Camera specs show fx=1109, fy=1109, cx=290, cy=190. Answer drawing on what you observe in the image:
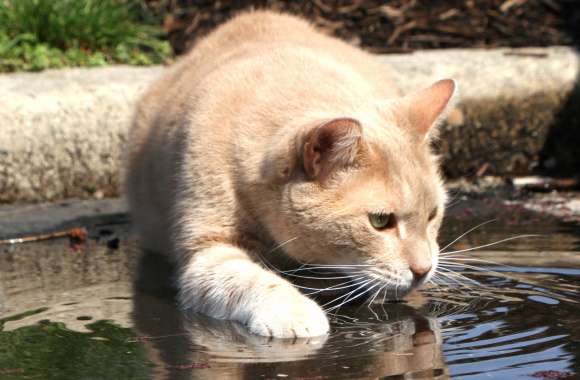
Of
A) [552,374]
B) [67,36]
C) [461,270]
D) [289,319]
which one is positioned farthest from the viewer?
[67,36]

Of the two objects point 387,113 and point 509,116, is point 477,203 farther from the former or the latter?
point 387,113

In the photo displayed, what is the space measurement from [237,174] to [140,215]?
3.93 feet

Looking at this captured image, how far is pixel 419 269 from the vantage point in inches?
161

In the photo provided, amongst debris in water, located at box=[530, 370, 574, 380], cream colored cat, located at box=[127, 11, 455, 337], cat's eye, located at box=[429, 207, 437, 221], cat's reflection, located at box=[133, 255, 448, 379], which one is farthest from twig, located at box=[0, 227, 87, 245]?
debris in water, located at box=[530, 370, 574, 380]

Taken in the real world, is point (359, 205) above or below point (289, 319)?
above

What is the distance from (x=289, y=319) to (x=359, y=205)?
21.5 inches

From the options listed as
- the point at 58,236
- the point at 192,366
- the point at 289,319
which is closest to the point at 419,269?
the point at 289,319

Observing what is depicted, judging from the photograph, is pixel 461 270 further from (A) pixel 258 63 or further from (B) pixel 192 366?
(B) pixel 192 366

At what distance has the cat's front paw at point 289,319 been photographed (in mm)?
3832

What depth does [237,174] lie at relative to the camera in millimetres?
4477

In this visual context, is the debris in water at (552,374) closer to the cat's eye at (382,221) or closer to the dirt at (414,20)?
the cat's eye at (382,221)

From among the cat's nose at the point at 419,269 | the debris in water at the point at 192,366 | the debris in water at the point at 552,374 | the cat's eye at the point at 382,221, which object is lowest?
the debris in water at the point at 192,366

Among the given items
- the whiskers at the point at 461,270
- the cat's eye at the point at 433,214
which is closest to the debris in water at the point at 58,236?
the whiskers at the point at 461,270

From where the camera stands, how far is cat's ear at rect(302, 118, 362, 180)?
12.9 ft
